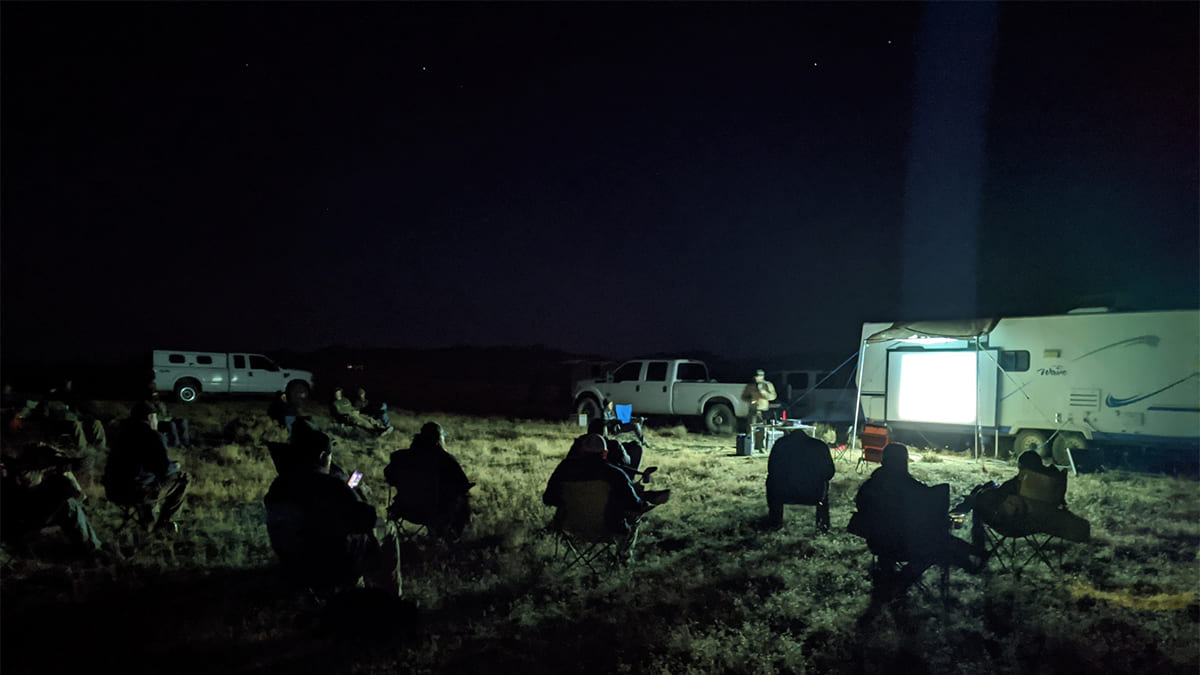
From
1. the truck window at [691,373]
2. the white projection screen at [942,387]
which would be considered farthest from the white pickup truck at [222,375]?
the white projection screen at [942,387]

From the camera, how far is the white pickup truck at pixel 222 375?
19.1 metres

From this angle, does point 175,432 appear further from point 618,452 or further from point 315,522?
point 315,522

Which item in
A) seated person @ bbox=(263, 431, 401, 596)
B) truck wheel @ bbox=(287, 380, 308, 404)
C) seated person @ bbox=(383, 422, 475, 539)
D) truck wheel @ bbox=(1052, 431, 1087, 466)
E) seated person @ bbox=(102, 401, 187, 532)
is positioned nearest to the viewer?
seated person @ bbox=(263, 431, 401, 596)

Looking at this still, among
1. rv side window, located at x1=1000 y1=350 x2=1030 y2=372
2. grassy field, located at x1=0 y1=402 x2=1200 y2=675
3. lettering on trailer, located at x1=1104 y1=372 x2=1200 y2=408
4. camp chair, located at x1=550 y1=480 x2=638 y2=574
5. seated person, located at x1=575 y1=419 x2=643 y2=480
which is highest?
rv side window, located at x1=1000 y1=350 x2=1030 y2=372

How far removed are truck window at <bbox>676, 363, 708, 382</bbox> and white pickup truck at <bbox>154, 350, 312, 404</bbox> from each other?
12026 millimetres

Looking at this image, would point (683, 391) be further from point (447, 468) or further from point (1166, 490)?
point (447, 468)

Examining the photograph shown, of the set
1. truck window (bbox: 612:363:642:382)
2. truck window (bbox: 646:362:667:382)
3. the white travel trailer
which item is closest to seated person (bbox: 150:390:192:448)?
truck window (bbox: 612:363:642:382)

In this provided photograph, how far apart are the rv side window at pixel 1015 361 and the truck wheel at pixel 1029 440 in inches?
40.9

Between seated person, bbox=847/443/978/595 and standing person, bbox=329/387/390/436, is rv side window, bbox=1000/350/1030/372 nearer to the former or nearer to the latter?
seated person, bbox=847/443/978/595

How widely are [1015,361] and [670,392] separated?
24.1ft

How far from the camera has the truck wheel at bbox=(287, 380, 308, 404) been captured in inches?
826

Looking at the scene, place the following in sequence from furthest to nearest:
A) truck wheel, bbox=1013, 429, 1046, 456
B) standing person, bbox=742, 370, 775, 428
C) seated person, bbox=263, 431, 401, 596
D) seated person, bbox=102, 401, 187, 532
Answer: standing person, bbox=742, 370, 775, 428
truck wheel, bbox=1013, 429, 1046, 456
seated person, bbox=102, 401, 187, 532
seated person, bbox=263, 431, 401, 596

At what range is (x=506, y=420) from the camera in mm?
18953

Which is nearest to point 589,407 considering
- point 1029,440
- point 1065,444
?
point 1029,440
